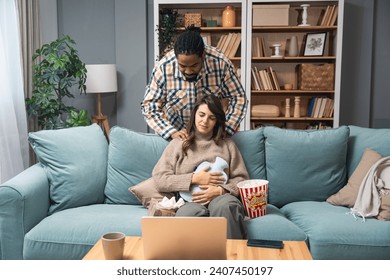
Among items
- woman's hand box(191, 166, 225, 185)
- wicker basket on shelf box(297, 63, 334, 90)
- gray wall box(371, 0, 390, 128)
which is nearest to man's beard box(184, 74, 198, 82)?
woman's hand box(191, 166, 225, 185)

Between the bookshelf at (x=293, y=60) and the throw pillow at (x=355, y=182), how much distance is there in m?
2.13

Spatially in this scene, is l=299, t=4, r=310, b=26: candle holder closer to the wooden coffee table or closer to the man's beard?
the man's beard

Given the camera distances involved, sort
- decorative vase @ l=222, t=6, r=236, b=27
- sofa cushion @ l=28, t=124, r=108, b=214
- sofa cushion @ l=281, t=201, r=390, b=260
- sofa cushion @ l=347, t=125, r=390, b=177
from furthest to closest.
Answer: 1. decorative vase @ l=222, t=6, r=236, b=27
2. sofa cushion @ l=347, t=125, r=390, b=177
3. sofa cushion @ l=28, t=124, r=108, b=214
4. sofa cushion @ l=281, t=201, r=390, b=260

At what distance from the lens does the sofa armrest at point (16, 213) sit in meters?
2.23

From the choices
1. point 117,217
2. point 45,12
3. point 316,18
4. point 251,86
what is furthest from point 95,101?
point 117,217

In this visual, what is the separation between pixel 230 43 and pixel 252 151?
2307 millimetres

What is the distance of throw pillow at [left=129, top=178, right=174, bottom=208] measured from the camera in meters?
2.46

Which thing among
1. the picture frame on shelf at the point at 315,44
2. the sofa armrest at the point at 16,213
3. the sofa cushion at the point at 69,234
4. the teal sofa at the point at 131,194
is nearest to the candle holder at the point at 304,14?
the picture frame on shelf at the point at 315,44

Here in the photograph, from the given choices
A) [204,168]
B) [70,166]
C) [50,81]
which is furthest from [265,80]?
[70,166]

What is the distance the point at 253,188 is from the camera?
2270mm

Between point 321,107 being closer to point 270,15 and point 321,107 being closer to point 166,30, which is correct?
point 270,15

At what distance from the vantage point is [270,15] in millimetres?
4625

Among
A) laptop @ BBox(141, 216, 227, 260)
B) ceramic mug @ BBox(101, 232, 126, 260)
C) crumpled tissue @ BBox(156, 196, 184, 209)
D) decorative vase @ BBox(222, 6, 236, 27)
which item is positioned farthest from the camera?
decorative vase @ BBox(222, 6, 236, 27)

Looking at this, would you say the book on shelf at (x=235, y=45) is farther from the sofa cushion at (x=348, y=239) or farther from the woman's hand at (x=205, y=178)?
the sofa cushion at (x=348, y=239)
